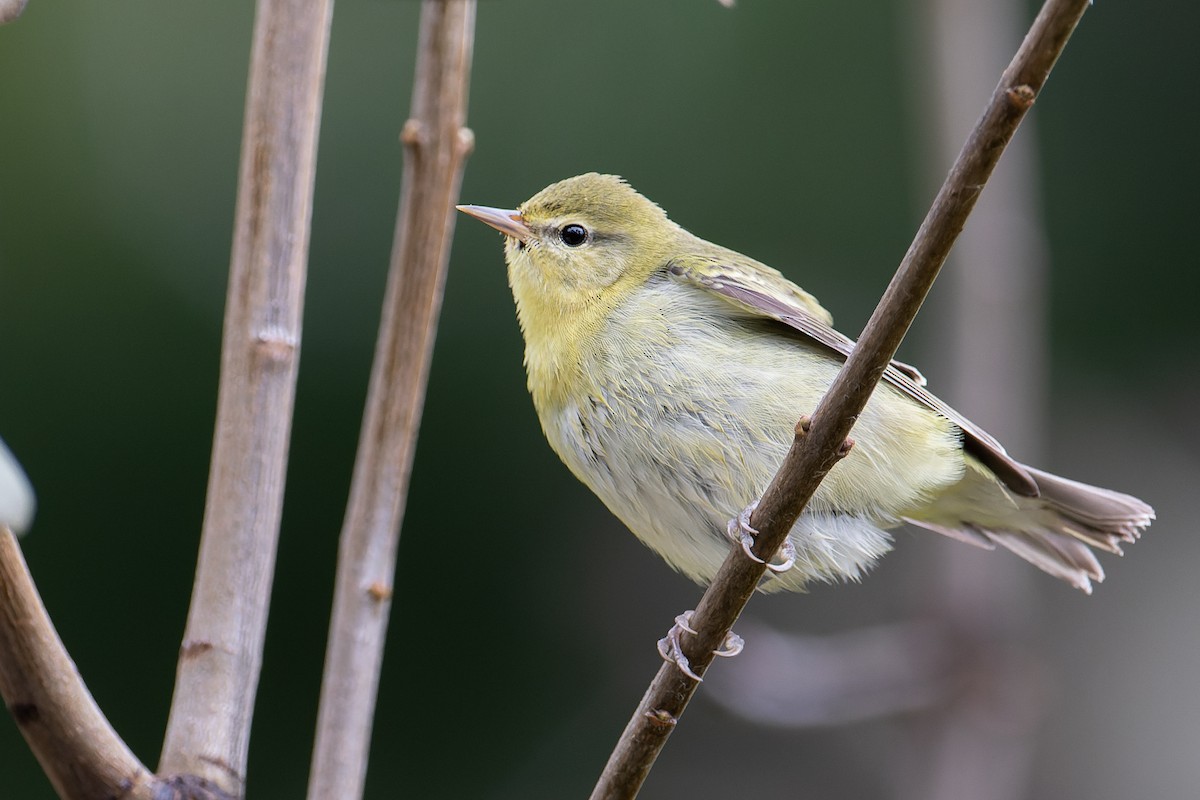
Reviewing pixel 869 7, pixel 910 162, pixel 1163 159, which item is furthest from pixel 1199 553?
pixel 869 7

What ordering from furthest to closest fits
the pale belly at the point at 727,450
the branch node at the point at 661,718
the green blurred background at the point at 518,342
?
the green blurred background at the point at 518,342
the pale belly at the point at 727,450
the branch node at the point at 661,718

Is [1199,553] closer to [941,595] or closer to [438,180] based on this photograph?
[941,595]

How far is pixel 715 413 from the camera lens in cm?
290

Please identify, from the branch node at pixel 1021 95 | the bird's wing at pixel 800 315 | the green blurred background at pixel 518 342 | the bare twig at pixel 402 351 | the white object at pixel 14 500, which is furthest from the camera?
the green blurred background at pixel 518 342

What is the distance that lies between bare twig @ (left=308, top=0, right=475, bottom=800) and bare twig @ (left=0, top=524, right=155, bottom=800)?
50 cm

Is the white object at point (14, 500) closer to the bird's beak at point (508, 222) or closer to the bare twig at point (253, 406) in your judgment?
the bare twig at point (253, 406)

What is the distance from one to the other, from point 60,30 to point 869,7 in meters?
4.72

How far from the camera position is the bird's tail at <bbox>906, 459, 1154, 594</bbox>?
11.1ft

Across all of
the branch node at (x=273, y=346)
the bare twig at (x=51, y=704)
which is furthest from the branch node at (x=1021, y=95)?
the bare twig at (x=51, y=704)

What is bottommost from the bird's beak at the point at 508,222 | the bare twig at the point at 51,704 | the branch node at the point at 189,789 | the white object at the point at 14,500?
the branch node at the point at 189,789

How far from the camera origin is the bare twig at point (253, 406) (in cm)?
176

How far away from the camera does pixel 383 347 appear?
2137 millimetres

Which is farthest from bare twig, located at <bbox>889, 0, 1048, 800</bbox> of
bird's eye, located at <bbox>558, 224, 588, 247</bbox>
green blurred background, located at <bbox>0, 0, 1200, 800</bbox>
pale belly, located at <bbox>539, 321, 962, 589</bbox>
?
green blurred background, located at <bbox>0, 0, 1200, 800</bbox>

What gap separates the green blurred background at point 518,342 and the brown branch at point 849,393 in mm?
4261
